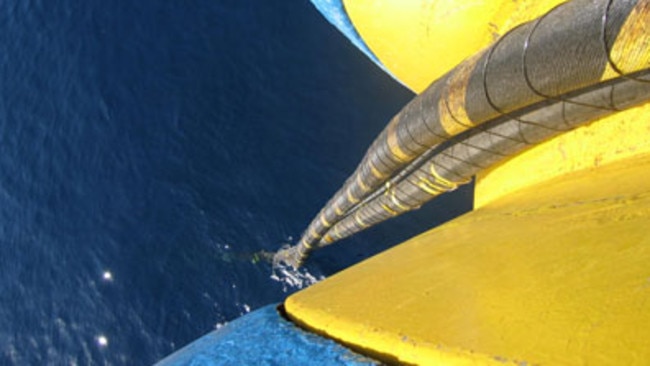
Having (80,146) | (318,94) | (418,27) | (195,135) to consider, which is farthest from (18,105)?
(418,27)

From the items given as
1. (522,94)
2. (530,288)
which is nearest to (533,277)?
(530,288)

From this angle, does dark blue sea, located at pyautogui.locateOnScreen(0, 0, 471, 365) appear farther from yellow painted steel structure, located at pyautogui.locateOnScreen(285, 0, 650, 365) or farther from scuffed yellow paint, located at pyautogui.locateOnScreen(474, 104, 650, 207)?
yellow painted steel structure, located at pyautogui.locateOnScreen(285, 0, 650, 365)

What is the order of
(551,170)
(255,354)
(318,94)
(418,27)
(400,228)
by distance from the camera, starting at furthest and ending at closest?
(318,94) < (400,228) < (418,27) < (551,170) < (255,354)

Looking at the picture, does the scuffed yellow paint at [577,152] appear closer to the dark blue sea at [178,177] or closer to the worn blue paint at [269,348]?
the worn blue paint at [269,348]

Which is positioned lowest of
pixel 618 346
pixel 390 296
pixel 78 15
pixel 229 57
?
pixel 390 296

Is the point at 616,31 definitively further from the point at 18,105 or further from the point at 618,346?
the point at 18,105

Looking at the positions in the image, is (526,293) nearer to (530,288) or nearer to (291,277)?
(530,288)
